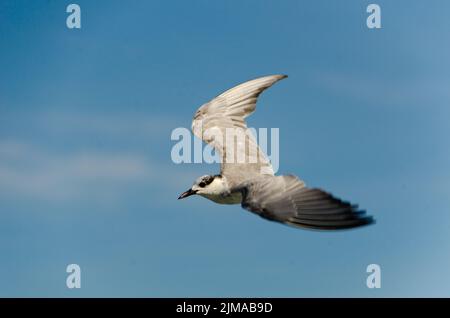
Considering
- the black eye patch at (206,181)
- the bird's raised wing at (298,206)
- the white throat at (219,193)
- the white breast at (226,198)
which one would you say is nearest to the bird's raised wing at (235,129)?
the white throat at (219,193)

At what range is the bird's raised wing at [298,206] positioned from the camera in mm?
14180

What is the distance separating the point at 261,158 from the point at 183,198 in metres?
2.55

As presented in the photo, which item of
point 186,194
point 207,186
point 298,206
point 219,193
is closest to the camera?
point 298,206

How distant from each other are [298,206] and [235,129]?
7519mm

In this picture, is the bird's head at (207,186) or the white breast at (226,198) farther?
the bird's head at (207,186)

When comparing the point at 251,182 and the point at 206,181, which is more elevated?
the point at 206,181

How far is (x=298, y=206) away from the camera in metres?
15.6

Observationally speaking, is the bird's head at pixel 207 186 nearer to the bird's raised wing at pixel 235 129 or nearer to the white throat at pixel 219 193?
the white throat at pixel 219 193

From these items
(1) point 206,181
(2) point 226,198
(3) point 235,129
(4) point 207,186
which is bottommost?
(2) point 226,198

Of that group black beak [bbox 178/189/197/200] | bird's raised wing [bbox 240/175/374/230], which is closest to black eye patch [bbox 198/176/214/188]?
black beak [bbox 178/189/197/200]

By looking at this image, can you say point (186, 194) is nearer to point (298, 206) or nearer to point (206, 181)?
point (206, 181)

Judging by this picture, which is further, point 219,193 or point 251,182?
point 219,193

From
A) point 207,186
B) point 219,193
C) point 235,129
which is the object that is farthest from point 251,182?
point 235,129

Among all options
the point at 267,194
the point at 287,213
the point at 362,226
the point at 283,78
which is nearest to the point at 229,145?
the point at 283,78
